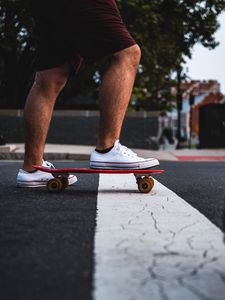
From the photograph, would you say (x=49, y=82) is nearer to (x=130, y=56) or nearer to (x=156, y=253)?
(x=130, y=56)

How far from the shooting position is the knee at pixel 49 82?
14.2 ft

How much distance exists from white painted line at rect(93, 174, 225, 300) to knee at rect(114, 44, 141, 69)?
1.09 metres

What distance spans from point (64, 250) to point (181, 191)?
2.10 m

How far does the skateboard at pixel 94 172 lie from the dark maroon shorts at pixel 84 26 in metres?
0.73

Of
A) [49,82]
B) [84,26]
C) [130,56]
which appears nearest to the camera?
[84,26]

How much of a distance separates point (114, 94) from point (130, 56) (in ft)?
0.88

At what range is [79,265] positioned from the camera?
6.63 ft

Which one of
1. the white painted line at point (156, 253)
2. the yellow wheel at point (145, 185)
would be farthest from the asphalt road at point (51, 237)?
the yellow wheel at point (145, 185)

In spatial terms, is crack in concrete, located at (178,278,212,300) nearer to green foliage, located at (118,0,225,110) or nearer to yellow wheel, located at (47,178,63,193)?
yellow wheel, located at (47,178,63,193)

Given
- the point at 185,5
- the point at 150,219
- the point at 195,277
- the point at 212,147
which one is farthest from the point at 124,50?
the point at 212,147

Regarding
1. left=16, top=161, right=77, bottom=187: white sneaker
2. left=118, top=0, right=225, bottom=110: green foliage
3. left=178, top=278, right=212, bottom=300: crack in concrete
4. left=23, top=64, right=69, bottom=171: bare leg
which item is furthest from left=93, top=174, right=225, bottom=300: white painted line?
left=118, top=0, right=225, bottom=110: green foliage

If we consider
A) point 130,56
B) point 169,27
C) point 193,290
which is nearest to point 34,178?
point 130,56

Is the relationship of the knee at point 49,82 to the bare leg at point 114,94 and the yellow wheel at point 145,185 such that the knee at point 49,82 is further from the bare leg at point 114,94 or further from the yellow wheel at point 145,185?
the yellow wheel at point 145,185

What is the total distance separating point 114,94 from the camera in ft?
13.8
